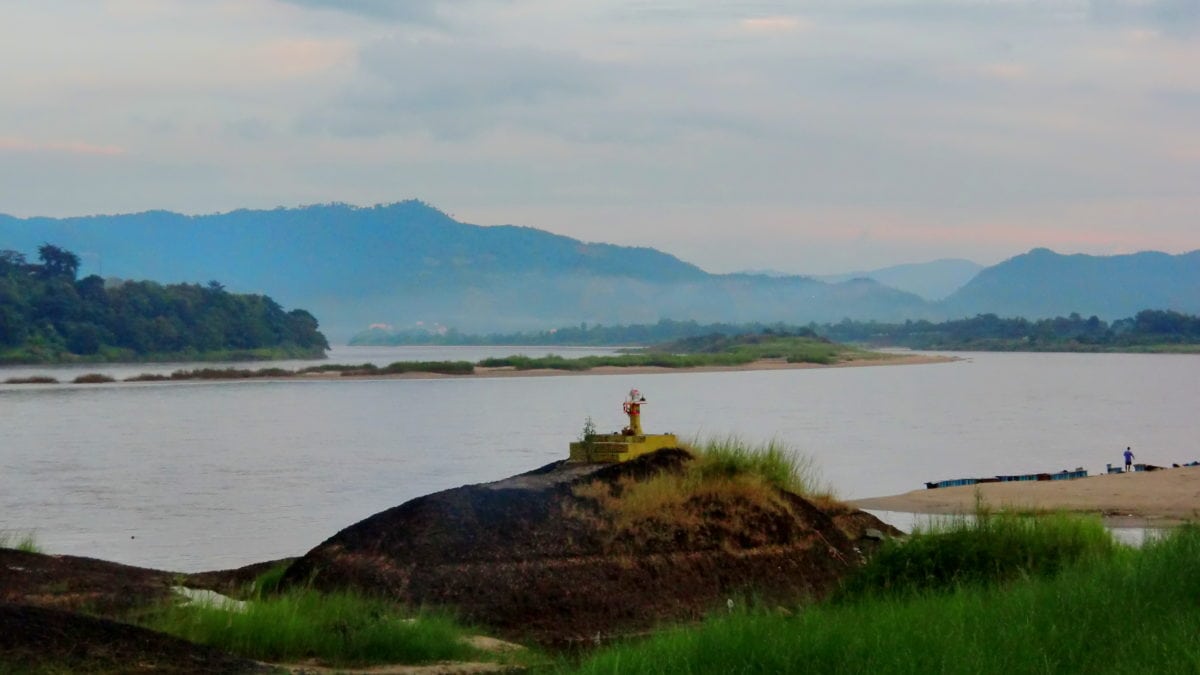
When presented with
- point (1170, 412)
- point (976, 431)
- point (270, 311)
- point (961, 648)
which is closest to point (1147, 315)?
point (270, 311)

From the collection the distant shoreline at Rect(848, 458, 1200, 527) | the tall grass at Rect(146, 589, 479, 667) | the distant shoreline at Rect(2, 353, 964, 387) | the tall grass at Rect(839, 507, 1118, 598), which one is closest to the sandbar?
the distant shoreline at Rect(2, 353, 964, 387)

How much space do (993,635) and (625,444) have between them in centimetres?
938

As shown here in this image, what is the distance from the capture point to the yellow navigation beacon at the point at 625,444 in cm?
1916

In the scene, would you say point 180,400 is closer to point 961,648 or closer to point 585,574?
point 585,574

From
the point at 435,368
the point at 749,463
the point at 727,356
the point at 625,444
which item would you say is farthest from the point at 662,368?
the point at 749,463

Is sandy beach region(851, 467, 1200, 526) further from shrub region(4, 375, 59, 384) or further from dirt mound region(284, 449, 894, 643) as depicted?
shrub region(4, 375, 59, 384)

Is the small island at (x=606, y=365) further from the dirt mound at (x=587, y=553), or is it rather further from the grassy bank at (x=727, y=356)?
the dirt mound at (x=587, y=553)

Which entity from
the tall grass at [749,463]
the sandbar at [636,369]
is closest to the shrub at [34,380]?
the sandbar at [636,369]

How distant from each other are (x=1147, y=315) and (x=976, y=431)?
134 meters

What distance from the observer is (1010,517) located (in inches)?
593

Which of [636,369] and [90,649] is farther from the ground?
[636,369]

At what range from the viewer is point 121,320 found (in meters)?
114

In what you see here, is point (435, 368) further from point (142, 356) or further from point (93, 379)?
point (142, 356)

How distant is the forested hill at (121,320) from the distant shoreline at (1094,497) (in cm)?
8940
